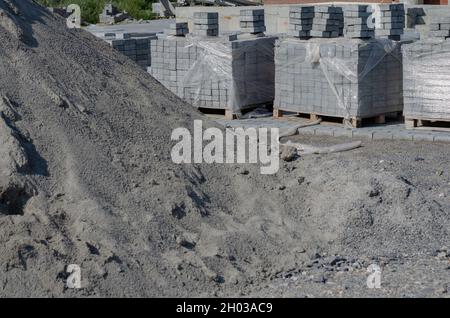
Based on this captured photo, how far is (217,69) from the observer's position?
46.8 feet

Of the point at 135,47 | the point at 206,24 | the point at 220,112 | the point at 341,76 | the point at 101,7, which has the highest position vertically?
the point at 206,24

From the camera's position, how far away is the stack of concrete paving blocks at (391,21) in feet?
45.1

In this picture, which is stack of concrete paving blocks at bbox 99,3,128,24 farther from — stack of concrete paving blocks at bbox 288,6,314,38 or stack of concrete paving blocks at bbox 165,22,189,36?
stack of concrete paving blocks at bbox 288,6,314,38

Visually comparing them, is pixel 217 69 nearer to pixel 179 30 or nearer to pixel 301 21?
pixel 179 30

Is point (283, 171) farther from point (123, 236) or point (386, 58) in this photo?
point (386, 58)

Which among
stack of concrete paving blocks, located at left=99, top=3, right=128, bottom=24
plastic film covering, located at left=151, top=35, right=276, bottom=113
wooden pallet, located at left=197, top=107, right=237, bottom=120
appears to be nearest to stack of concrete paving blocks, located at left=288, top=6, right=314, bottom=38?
plastic film covering, located at left=151, top=35, right=276, bottom=113

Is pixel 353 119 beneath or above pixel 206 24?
beneath

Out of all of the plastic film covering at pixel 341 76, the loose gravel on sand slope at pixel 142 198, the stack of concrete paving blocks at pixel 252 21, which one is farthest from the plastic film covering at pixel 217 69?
the loose gravel on sand slope at pixel 142 198

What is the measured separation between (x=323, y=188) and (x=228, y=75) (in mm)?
4672

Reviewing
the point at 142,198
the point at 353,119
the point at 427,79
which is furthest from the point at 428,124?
the point at 142,198

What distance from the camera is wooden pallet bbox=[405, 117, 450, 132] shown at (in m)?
13.1

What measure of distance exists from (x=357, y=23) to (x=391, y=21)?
822 mm

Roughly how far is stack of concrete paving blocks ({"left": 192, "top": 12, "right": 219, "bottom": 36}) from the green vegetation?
55.4 feet
